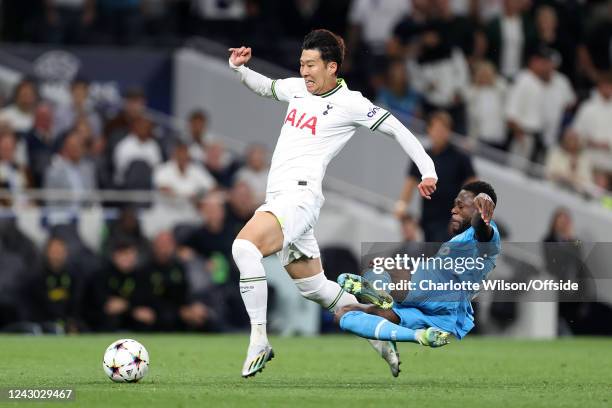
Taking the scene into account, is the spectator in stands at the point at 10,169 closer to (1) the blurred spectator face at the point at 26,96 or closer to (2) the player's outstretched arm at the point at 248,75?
(1) the blurred spectator face at the point at 26,96

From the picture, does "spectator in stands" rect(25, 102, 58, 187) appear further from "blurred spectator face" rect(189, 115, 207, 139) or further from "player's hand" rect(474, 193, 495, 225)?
"player's hand" rect(474, 193, 495, 225)

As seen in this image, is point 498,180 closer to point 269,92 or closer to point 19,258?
point 19,258

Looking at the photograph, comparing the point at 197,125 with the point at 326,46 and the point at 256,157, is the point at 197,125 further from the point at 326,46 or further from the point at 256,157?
the point at 326,46

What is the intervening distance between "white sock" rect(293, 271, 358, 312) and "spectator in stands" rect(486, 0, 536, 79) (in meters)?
10.3

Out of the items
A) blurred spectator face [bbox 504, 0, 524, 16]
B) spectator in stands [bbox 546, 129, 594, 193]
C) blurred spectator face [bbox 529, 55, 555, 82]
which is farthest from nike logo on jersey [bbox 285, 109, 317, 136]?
blurred spectator face [bbox 504, 0, 524, 16]

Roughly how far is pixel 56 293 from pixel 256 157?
10.7ft

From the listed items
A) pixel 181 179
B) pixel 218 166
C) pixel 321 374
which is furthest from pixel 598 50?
pixel 321 374

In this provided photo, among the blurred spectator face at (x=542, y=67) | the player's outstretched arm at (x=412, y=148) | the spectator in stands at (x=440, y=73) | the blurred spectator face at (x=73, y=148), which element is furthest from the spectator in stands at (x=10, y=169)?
the player's outstretched arm at (x=412, y=148)

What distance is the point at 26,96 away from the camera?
1917 centimetres

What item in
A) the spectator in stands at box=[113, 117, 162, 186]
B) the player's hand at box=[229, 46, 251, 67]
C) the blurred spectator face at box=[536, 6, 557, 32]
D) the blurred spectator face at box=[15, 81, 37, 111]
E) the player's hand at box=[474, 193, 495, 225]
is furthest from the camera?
the blurred spectator face at box=[536, 6, 557, 32]

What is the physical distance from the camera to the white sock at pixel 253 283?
33.7 feet

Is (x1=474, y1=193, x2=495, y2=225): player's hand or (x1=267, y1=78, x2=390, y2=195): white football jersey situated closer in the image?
(x1=474, y1=193, x2=495, y2=225): player's hand

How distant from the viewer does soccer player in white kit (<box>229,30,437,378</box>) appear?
10.4m

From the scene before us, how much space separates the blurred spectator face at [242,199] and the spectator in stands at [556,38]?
509cm
